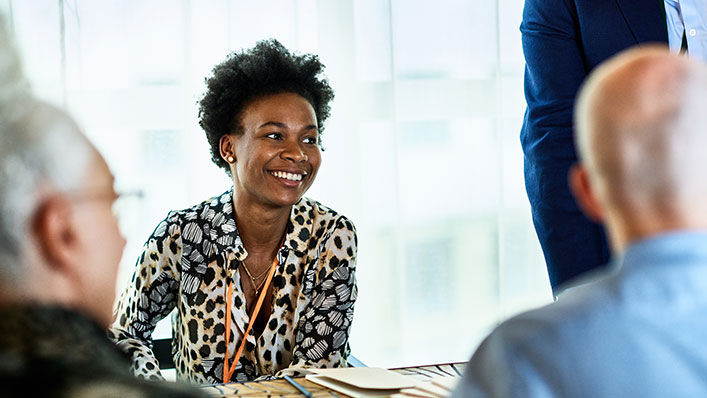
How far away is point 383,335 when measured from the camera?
13.4 feet

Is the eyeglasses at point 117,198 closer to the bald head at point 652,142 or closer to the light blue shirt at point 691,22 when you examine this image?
the bald head at point 652,142

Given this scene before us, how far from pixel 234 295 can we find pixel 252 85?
2.27ft

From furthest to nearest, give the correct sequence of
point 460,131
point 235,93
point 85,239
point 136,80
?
point 460,131 < point 136,80 < point 235,93 < point 85,239

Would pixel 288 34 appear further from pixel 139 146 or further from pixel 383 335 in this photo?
pixel 383 335

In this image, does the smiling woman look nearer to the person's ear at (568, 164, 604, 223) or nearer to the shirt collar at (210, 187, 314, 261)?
the shirt collar at (210, 187, 314, 261)

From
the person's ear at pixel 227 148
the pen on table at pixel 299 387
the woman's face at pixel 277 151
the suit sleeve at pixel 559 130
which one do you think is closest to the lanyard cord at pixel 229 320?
the woman's face at pixel 277 151

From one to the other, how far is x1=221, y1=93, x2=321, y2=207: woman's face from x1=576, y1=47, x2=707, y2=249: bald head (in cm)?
170

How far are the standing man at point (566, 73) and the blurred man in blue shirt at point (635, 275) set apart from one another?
5.35 ft

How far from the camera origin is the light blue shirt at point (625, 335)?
94cm

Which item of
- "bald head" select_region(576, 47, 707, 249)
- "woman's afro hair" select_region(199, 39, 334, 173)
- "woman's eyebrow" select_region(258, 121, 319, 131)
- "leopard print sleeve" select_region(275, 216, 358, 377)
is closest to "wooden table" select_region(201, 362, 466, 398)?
"leopard print sleeve" select_region(275, 216, 358, 377)

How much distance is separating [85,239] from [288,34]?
2.94m

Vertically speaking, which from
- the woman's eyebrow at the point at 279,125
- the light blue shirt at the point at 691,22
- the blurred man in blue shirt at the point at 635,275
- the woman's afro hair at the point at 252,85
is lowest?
the blurred man in blue shirt at the point at 635,275

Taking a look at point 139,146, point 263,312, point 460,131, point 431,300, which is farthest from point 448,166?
point 263,312

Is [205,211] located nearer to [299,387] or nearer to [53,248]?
[299,387]
